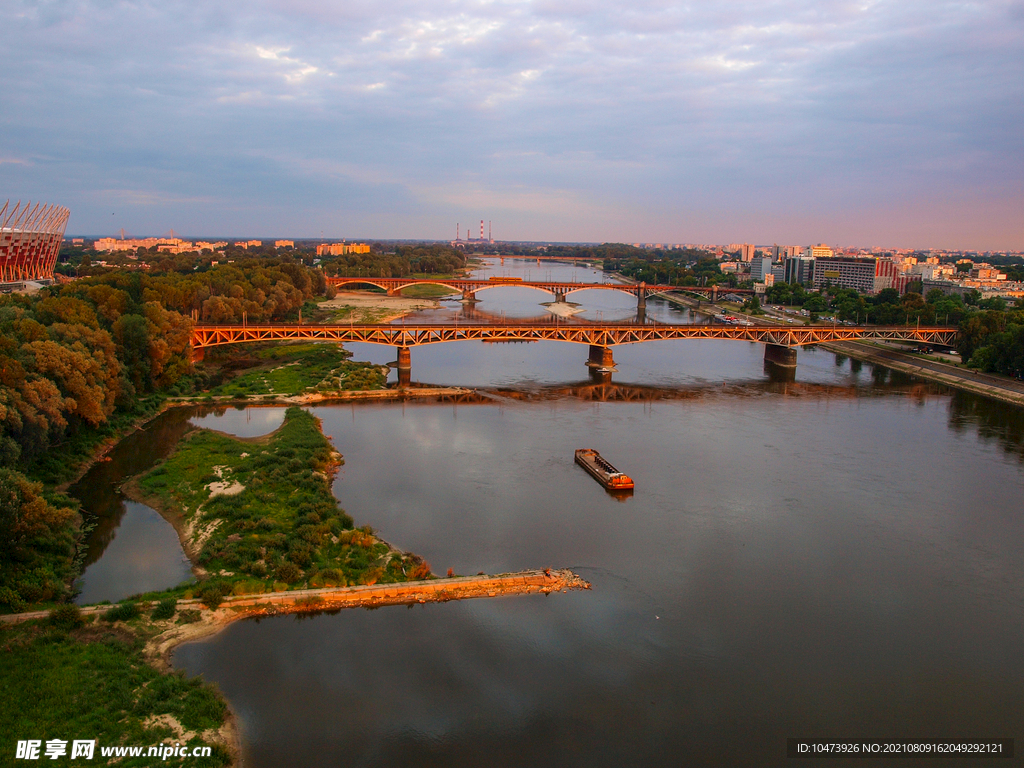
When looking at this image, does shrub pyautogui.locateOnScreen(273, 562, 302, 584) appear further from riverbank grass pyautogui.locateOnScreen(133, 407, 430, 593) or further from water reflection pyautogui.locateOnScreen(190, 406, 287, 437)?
water reflection pyautogui.locateOnScreen(190, 406, 287, 437)

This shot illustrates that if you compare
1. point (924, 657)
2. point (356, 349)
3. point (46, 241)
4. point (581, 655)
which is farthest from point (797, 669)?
point (46, 241)

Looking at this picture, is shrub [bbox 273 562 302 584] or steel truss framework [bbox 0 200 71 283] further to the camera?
steel truss framework [bbox 0 200 71 283]

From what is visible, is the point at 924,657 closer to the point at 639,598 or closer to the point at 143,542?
the point at 639,598

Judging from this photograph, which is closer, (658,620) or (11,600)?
(11,600)

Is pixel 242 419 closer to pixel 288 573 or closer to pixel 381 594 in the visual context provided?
pixel 288 573


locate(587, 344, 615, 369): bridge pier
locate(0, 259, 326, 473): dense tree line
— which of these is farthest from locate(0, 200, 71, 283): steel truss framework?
locate(587, 344, 615, 369): bridge pier

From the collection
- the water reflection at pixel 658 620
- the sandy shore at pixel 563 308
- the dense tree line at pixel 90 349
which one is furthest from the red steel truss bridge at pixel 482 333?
the sandy shore at pixel 563 308
